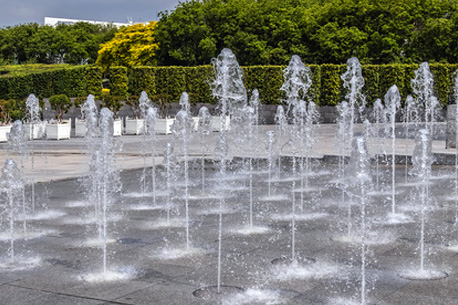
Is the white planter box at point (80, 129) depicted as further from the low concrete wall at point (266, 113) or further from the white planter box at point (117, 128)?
the low concrete wall at point (266, 113)

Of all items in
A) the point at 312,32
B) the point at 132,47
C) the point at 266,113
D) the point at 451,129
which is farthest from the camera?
the point at 132,47

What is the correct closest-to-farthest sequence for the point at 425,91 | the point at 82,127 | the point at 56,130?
the point at 56,130, the point at 82,127, the point at 425,91

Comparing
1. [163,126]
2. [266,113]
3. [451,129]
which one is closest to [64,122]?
[163,126]

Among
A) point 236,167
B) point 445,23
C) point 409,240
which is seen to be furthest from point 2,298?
point 445,23

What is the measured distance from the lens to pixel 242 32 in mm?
37031

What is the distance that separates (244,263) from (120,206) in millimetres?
3937

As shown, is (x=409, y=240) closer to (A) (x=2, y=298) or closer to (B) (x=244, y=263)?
(B) (x=244, y=263)

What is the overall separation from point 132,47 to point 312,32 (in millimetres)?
17987

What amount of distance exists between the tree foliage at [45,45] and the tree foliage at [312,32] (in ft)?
90.3

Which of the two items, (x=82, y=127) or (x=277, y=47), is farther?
(x=277, y=47)

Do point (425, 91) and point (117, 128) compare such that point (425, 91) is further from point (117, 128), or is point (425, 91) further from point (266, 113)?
point (117, 128)

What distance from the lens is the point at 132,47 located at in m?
50.6

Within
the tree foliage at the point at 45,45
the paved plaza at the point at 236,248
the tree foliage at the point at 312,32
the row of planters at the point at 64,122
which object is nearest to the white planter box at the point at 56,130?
the row of planters at the point at 64,122

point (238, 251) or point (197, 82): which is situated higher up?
point (197, 82)
